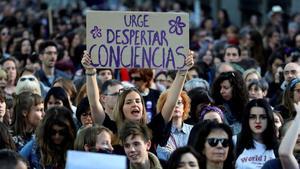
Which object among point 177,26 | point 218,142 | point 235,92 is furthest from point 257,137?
point 235,92

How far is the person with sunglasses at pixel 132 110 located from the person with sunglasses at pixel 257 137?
63 centimetres

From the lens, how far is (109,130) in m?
9.99

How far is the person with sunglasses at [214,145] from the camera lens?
32.1ft

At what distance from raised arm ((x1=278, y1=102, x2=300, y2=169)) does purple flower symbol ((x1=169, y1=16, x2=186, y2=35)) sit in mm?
2104

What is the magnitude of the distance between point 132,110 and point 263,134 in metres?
1.09

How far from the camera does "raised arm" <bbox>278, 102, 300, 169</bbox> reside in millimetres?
9383

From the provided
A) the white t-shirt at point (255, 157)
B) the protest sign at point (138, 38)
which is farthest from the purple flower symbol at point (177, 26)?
the white t-shirt at point (255, 157)

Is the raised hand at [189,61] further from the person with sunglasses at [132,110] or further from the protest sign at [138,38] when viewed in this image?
the person with sunglasses at [132,110]

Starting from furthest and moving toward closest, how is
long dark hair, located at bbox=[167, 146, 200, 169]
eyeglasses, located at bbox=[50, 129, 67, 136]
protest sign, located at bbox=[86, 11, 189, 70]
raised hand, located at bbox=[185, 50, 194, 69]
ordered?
1. protest sign, located at bbox=[86, 11, 189, 70]
2. raised hand, located at bbox=[185, 50, 194, 69]
3. eyeglasses, located at bbox=[50, 129, 67, 136]
4. long dark hair, located at bbox=[167, 146, 200, 169]

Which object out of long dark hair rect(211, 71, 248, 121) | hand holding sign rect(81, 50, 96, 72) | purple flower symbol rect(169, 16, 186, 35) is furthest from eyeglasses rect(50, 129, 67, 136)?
long dark hair rect(211, 71, 248, 121)

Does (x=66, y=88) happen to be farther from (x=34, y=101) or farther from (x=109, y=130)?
(x=109, y=130)

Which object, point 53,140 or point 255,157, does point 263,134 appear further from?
point 53,140

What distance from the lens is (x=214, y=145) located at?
9.82 metres

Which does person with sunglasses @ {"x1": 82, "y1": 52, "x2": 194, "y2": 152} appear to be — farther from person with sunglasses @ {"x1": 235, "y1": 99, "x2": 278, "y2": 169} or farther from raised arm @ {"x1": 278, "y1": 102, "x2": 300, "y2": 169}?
raised arm @ {"x1": 278, "y1": 102, "x2": 300, "y2": 169}
